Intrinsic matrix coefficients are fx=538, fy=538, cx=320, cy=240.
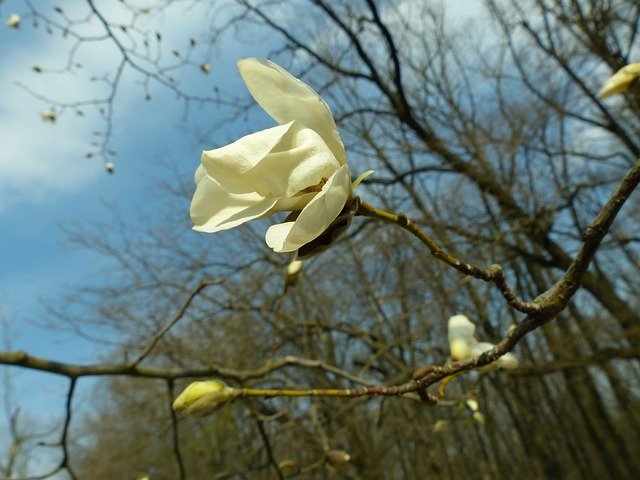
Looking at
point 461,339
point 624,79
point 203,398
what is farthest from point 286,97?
point 624,79

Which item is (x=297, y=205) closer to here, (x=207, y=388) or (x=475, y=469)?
(x=207, y=388)

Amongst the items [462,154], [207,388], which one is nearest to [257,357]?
[462,154]

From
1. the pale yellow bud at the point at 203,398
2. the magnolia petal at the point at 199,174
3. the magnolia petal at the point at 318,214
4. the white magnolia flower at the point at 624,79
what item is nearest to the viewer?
the magnolia petal at the point at 318,214

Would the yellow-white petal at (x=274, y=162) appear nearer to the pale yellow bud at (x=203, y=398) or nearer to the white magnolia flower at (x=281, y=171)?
the white magnolia flower at (x=281, y=171)

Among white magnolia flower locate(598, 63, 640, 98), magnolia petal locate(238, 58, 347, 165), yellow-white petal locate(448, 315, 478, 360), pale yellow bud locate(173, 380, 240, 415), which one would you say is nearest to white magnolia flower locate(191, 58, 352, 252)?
magnolia petal locate(238, 58, 347, 165)

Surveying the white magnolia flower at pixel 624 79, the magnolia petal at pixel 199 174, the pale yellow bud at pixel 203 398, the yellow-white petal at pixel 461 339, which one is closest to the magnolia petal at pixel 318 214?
the magnolia petal at pixel 199 174

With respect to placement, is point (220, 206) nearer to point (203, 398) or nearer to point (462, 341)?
point (203, 398)

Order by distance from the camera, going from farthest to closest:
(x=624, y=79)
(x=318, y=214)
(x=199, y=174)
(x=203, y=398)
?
(x=624, y=79) → (x=203, y=398) → (x=199, y=174) → (x=318, y=214)

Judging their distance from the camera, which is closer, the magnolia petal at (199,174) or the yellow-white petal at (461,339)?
the magnolia petal at (199,174)

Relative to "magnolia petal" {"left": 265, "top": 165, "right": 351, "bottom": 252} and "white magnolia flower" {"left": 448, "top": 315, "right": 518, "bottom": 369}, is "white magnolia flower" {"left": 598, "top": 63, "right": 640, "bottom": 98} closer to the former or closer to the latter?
"white magnolia flower" {"left": 448, "top": 315, "right": 518, "bottom": 369}
